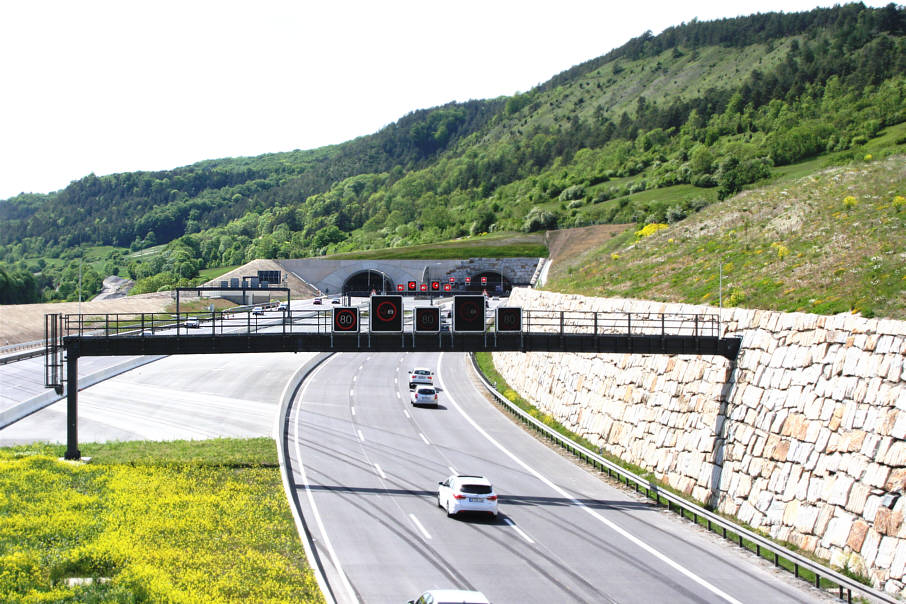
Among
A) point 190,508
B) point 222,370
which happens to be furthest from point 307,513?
point 222,370

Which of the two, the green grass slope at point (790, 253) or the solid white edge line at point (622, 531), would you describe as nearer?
the solid white edge line at point (622, 531)

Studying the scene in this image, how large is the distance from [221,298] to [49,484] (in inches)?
4676

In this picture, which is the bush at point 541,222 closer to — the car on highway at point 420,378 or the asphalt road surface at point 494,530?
the car on highway at point 420,378

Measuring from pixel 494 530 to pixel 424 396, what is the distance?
27.2m

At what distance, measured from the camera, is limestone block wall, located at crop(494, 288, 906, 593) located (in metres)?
23.2

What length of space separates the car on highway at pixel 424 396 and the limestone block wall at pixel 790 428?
1490 centimetres

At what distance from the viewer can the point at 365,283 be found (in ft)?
474

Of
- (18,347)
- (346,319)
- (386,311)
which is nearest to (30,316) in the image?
(18,347)

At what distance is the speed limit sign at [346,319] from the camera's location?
36878mm

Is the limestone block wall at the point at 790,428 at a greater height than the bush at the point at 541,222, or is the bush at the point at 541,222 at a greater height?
the bush at the point at 541,222

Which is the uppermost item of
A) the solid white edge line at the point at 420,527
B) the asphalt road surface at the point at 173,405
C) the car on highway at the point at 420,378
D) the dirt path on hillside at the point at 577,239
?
the dirt path on hillside at the point at 577,239

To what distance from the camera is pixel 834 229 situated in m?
43.2

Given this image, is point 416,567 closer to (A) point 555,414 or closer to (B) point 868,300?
(B) point 868,300

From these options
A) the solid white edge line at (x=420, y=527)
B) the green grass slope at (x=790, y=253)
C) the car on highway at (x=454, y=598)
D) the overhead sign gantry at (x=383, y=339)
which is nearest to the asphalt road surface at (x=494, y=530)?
the solid white edge line at (x=420, y=527)
